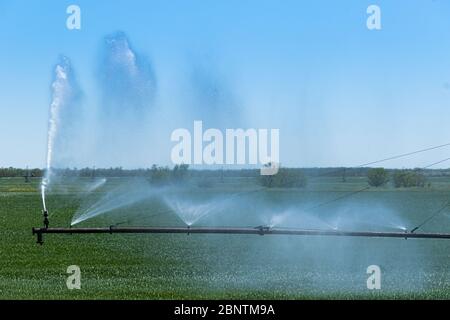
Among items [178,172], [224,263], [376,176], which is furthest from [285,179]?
[224,263]

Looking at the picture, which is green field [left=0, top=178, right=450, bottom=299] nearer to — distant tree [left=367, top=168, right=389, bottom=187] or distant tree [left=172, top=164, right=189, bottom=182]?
distant tree [left=172, top=164, right=189, bottom=182]

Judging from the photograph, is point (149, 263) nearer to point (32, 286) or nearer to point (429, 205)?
point (32, 286)

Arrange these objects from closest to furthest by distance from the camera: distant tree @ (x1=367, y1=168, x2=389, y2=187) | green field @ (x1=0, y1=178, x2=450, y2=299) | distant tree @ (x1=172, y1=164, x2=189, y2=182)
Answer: green field @ (x1=0, y1=178, x2=450, y2=299)
distant tree @ (x1=172, y1=164, x2=189, y2=182)
distant tree @ (x1=367, y1=168, x2=389, y2=187)

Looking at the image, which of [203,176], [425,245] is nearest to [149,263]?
[425,245]

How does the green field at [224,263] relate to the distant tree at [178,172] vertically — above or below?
below

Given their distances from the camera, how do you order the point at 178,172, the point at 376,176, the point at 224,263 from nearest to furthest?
the point at 224,263
the point at 178,172
the point at 376,176

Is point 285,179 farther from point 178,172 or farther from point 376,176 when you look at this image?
point 178,172

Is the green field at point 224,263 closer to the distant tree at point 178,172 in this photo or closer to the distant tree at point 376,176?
the distant tree at point 178,172

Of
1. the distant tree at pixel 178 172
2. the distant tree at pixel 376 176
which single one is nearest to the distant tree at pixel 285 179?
the distant tree at pixel 376 176

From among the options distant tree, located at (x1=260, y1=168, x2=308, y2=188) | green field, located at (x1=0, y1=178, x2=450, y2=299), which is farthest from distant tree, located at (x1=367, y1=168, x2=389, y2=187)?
green field, located at (x1=0, y1=178, x2=450, y2=299)

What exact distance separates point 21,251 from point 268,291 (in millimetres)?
8768

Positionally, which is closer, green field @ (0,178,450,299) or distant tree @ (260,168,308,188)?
green field @ (0,178,450,299)

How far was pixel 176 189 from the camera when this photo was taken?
27.7m

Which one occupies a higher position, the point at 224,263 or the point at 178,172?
the point at 178,172
